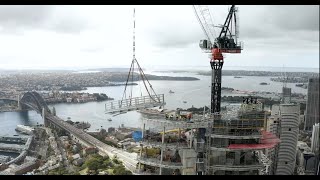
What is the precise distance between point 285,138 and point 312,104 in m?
3.94

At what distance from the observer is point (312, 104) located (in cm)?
1026

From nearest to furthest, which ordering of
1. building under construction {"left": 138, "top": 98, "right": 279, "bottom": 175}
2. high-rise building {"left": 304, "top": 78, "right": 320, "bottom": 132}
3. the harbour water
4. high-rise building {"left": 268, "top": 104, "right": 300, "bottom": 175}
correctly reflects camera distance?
1. building under construction {"left": 138, "top": 98, "right": 279, "bottom": 175}
2. high-rise building {"left": 268, "top": 104, "right": 300, "bottom": 175}
3. high-rise building {"left": 304, "top": 78, "right": 320, "bottom": 132}
4. the harbour water

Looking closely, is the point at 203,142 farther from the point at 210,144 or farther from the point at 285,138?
the point at 285,138

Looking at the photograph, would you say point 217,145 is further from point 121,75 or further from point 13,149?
point 121,75

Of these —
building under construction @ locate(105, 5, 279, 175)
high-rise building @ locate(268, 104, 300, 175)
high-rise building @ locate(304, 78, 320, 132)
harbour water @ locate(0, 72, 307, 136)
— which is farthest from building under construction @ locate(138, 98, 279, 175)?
harbour water @ locate(0, 72, 307, 136)

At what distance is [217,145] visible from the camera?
4285mm

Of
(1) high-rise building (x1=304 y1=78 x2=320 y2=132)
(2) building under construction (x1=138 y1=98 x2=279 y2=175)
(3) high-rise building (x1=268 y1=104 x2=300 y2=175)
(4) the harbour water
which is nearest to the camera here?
(2) building under construction (x1=138 y1=98 x2=279 y2=175)

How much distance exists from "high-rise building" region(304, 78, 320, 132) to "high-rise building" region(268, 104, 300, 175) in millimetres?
3243

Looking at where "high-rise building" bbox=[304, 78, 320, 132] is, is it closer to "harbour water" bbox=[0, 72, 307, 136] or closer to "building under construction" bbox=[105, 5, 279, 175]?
"harbour water" bbox=[0, 72, 307, 136]

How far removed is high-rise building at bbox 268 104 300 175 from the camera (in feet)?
21.6

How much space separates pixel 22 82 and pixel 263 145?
18.9 metres

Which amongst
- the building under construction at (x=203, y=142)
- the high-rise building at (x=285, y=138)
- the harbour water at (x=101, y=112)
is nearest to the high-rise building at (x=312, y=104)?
the harbour water at (x=101, y=112)

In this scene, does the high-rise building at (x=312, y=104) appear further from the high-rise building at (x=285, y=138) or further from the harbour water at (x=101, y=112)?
the high-rise building at (x=285, y=138)

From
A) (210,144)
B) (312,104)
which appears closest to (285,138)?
(210,144)
